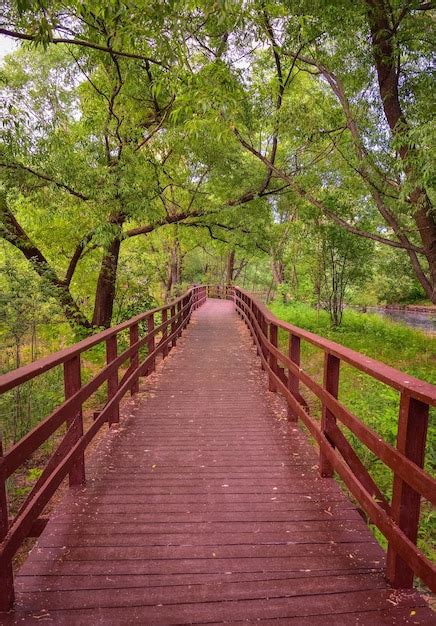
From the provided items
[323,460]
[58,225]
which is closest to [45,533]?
[323,460]

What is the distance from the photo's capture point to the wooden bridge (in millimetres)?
2145

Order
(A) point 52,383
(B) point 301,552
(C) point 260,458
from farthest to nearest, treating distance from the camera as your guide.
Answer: (A) point 52,383
(C) point 260,458
(B) point 301,552

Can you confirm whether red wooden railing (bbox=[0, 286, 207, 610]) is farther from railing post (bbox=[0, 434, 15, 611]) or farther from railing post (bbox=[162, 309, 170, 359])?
railing post (bbox=[162, 309, 170, 359])

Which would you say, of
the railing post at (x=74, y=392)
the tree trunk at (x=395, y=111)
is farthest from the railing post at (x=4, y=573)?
the tree trunk at (x=395, y=111)

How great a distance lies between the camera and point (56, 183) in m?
8.20

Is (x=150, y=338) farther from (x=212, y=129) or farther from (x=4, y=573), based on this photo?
(x=4, y=573)

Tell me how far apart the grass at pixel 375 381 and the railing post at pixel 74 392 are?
9.74 ft

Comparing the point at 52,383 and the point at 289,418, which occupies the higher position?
the point at 289,418

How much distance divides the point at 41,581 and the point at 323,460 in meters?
2.36

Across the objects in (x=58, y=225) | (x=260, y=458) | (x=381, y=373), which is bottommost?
(x=260, y=458)

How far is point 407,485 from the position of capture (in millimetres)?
2191

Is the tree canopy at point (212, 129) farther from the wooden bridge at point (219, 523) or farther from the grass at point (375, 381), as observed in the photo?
the wooden bridge at point (219, 523)

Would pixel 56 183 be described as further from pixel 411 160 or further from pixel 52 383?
pixel 411 160

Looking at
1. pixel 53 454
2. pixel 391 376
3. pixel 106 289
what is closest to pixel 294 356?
pixel 391 376
